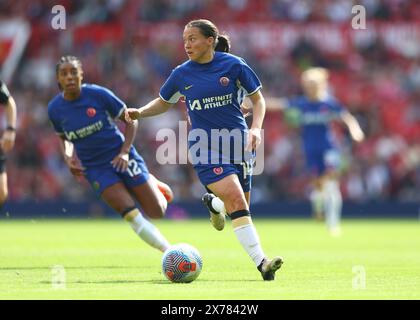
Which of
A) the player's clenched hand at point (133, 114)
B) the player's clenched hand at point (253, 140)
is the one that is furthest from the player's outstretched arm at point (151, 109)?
the player's clenched hand at point (253, 140)

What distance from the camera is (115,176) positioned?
12.1 metres

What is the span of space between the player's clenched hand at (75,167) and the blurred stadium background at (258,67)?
1337cm

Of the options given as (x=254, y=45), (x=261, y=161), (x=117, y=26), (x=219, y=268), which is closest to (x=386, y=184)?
(x=261, y=161)

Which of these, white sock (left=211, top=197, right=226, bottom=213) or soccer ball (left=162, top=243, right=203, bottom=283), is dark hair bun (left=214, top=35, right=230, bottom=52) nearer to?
white sock (left=211, top=197, right=226, bottom=213)

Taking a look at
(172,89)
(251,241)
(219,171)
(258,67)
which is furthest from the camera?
(258,67)

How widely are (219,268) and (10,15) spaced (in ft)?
63.3

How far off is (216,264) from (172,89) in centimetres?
264

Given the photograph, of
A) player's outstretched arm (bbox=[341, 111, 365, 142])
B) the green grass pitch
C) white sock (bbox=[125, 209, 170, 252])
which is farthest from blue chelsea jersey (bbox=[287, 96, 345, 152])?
white sock (bbox=[125, 209, 170, 252])

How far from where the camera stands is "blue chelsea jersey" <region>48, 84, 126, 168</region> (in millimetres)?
12219

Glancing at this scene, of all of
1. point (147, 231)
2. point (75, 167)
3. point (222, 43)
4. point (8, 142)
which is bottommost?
point (147, 231)

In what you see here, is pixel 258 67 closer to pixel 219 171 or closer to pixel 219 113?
pixel 219 113

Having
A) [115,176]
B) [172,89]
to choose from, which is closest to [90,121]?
[115,176]

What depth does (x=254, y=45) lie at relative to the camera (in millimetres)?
28625
